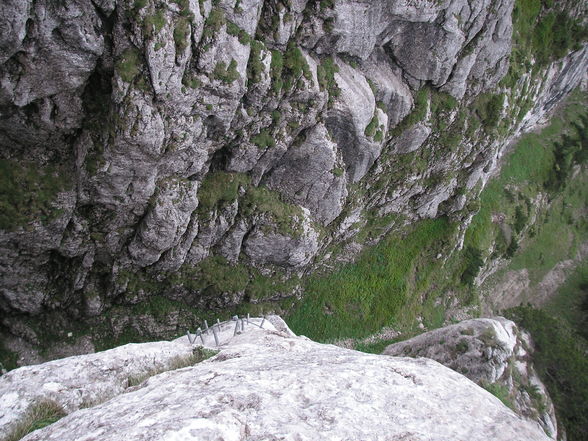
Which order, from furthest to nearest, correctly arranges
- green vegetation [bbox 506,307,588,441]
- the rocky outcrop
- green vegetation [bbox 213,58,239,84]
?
green vegetation [bbox 506,307,588,441], the rocky outcrop, green vegetation [bbox 213,58,239,84]

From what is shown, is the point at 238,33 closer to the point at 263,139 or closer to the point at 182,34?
the point at 182,34

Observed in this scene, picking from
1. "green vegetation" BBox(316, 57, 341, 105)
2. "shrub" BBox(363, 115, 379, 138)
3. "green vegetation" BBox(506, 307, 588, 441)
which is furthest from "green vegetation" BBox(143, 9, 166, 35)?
"green vegetation" BBox(506, 307, 588, 441)

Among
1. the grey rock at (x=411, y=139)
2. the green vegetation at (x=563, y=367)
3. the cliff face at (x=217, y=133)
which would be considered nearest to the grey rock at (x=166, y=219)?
the cliff face at (x=217, y=133)

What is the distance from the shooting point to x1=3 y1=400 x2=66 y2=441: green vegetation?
37.4 feet

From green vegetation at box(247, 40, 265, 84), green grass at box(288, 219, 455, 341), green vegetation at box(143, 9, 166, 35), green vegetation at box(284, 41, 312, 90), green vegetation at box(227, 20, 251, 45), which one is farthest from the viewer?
green grass at box(288, 219, 455, 341)

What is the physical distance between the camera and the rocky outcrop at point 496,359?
23.8 m

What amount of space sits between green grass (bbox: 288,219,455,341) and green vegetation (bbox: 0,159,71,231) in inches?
836

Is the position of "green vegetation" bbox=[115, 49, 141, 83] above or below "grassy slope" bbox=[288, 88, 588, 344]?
above

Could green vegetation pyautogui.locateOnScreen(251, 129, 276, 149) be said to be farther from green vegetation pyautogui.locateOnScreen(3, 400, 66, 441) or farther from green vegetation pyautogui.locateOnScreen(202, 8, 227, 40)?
green vegetation pyautogui.locateOnScreen(3, 400, 66, 441)

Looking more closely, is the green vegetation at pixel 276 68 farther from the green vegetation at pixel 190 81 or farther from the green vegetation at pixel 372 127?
the green vegetation at pixel 372 127

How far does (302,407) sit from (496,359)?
20.0m

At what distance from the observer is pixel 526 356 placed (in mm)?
29828

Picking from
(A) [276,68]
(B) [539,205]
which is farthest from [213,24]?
(B) [539,205]

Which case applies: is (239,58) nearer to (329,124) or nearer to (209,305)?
(329,124)
